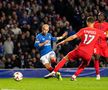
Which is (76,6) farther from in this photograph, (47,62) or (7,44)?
(47,62)

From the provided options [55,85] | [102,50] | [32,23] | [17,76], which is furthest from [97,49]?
[32,23]

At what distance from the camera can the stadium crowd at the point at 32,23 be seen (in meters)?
19.8

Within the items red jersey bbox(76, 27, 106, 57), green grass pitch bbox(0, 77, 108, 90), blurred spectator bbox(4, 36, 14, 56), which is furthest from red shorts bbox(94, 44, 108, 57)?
blurred spectator bbox(4, 36, 14, 56)

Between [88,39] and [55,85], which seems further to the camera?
[88,39]

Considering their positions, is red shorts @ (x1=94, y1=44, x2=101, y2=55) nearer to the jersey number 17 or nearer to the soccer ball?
the jersey number 17

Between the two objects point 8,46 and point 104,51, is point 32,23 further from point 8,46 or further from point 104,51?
point 104,51

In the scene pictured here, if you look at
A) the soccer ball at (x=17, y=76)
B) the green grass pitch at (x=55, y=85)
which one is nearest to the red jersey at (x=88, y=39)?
the green grass pitch at (x=55, y=85)

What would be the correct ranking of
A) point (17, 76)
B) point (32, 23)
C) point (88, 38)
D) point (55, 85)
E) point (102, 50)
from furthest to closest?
1. point (32, 23)
2. point (102, 50)
3. point (17, 76)
4. point (88, 38)
5. point (55, 85)

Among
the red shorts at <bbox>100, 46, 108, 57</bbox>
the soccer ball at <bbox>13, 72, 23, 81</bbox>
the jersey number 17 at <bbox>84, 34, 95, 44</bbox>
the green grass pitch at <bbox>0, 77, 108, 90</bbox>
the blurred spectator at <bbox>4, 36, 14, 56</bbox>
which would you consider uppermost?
the blurred spectator at <bbox>4, 36, 14, 56</bbox>

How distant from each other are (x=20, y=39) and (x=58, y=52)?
172 centimetres

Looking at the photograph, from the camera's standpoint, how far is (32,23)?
69.3 ft

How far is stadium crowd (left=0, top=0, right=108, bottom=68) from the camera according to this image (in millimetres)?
19812

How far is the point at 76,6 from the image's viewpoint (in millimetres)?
23016

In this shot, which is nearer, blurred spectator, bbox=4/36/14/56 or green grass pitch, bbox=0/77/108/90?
green grass pitch, bbox=0/77/108/90
